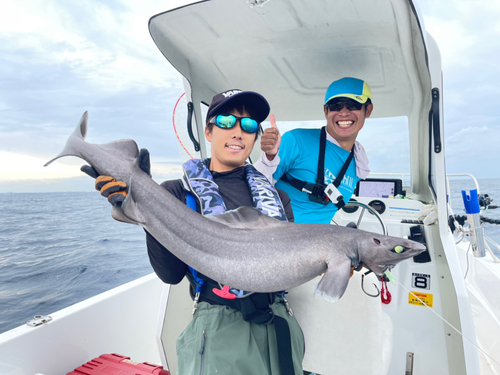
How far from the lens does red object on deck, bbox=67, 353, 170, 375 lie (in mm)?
2463

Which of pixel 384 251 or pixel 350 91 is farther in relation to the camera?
pixel 350 91

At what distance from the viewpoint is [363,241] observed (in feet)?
4.59

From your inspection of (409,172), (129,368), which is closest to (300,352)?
(129,368)

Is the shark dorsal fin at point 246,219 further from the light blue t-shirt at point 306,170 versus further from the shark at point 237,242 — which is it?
the light blue t-shirt at point 306,170

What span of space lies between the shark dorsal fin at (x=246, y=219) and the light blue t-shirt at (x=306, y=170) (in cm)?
129

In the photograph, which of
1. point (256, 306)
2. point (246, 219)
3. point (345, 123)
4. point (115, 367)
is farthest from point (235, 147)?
point (115, 367)

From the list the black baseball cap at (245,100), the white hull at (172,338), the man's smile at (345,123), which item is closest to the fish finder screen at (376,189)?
the white hull at (172,338)

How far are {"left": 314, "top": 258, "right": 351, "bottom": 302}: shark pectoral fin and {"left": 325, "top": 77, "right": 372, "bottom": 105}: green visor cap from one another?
1824 millimetres

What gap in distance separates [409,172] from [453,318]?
227cm

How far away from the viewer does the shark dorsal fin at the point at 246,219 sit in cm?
136

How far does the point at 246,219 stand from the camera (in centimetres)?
138

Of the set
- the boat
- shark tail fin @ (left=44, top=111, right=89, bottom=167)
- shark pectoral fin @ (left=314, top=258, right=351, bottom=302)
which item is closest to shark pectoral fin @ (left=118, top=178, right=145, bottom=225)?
shark tail fin @ (left=44, top=111, right=89, bottom=167)

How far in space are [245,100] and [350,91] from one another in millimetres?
1329

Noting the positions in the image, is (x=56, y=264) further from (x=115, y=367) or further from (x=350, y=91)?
(x=350, y=91)
